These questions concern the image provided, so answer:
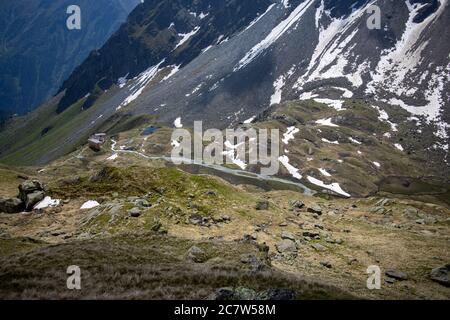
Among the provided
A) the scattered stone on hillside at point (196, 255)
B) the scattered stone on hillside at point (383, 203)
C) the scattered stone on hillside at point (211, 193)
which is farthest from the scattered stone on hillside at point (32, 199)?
the scattered stone on hillside at point (383, 203)

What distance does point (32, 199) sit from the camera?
169ft

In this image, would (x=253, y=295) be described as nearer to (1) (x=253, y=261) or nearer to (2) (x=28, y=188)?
(1) (x=253, y=261)

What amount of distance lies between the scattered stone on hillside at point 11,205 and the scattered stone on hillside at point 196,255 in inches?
1069

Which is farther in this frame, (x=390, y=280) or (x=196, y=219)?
(x=196, y=219)

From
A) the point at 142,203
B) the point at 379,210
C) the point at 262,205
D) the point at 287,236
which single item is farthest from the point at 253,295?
the point at 379,210

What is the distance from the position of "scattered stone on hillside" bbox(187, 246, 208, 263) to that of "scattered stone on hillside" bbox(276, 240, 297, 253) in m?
11.0

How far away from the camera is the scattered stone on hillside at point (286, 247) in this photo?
144 feet

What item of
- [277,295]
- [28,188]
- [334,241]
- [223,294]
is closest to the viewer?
[277,295]

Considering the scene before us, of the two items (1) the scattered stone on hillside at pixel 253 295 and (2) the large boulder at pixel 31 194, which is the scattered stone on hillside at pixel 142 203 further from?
(1) the scattered stone on hillside at pixel 253 295

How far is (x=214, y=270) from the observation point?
29.9 meters

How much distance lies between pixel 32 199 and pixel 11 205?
8.50 feet

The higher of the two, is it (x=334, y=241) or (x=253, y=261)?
(x=334, y=241)

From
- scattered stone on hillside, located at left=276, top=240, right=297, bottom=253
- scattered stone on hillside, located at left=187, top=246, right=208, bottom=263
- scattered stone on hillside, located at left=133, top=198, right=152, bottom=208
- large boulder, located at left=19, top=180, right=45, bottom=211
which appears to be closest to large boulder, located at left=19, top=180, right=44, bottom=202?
large boulder, located at left=19, top=180, right=45, bottom=211

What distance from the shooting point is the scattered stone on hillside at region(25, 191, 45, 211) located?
168 feet
